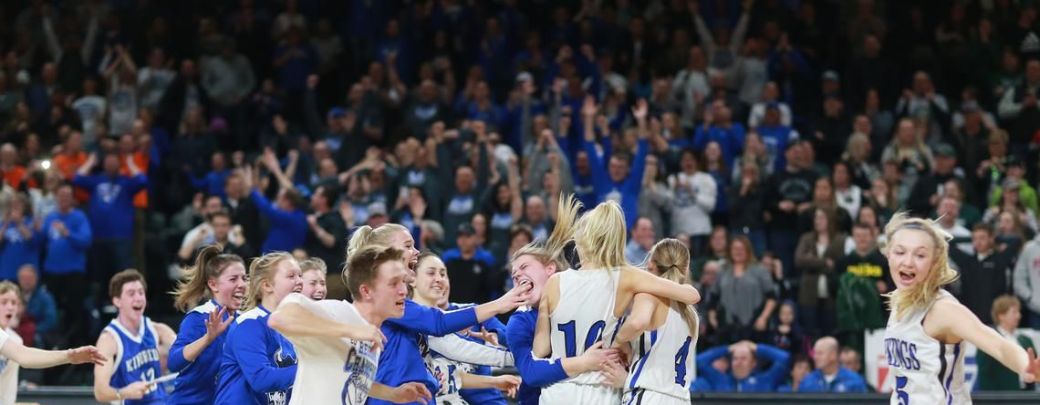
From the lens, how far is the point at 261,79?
72.9 ft

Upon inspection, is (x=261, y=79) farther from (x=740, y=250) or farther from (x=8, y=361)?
(x=8, y=361)

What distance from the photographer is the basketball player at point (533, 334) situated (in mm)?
8469

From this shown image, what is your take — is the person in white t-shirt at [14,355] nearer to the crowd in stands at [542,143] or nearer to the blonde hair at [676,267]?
the blonde hair at [676,267]

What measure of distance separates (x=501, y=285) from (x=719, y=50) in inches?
240

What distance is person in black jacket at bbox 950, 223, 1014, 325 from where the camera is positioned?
50.8 feet

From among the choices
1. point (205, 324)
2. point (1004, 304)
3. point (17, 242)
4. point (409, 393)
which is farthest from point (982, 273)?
point (17, 242)

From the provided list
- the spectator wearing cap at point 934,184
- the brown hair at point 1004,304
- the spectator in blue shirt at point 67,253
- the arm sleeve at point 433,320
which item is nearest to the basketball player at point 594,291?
the arm sleeve at point 433,320

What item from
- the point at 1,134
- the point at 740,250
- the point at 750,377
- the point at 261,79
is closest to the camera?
the point at 750,377

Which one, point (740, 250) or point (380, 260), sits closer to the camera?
point (380, 260)

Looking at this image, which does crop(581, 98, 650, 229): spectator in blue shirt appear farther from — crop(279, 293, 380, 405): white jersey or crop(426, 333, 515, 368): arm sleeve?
crop(279, 293, 380, 405): white jersey

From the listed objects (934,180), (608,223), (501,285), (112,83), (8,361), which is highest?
(112,83)

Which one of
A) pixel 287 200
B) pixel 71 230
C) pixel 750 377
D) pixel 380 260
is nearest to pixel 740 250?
pixel 750 377

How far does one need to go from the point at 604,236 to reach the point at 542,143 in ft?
30.8

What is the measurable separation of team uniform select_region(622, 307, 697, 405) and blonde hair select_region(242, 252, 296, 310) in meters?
2.10
